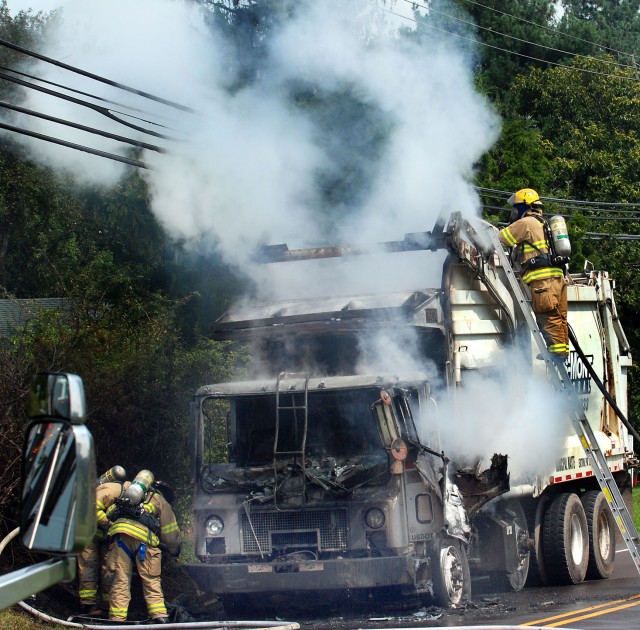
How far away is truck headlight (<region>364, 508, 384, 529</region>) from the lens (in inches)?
374

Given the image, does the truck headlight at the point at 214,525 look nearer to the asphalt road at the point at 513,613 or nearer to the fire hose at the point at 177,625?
the fire hose at the point at 177,625

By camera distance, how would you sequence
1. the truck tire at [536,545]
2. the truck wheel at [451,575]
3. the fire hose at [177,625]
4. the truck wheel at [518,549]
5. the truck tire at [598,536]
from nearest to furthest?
the fire hose at [177,625] < the truck wheel at [451,575] < the truck wheel at [518,549] < the truck tire at [536,545] < the truck tire at [598,536]

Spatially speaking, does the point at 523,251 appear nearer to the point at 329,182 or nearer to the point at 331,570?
the point at 329,182

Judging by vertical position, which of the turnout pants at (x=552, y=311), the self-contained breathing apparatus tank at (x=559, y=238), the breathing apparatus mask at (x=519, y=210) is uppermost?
the breathing apparatus mask at (x=519, y=210)

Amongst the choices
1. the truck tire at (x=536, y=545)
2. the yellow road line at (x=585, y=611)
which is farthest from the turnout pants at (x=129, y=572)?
the truck tire at (x=536, y=545)

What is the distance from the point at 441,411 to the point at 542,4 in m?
26.9

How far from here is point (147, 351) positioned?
12.2 metres

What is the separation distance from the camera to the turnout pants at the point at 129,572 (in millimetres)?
9695

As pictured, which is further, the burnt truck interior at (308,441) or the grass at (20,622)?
the burnt truck interior at (308,441)

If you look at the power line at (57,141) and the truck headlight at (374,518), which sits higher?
the power line at (57,141)

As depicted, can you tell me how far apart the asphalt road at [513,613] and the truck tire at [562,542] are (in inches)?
14.3

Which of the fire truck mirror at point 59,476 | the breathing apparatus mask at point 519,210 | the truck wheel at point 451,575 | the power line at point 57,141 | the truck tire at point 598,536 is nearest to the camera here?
the fire truck mirror at point 59,476

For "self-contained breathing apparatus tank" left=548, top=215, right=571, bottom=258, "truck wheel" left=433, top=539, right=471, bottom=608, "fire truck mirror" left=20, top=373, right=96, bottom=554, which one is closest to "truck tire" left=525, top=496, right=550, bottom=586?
"truck wheel" left=433, top=539, right=471, bottom=608

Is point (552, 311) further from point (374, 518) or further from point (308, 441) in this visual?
point (374, 518)
